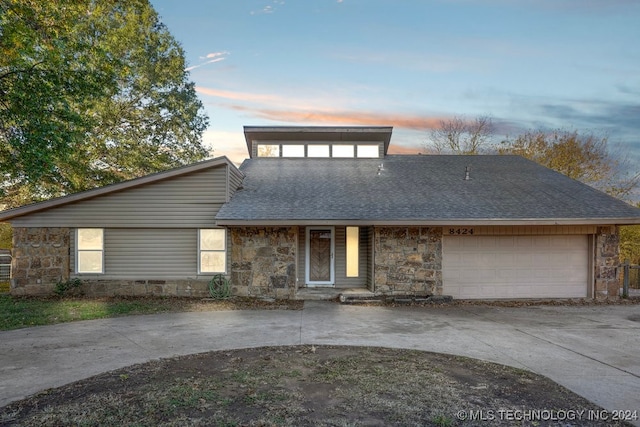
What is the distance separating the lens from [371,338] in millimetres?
7008

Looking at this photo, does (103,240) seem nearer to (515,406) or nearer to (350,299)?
(350,299)

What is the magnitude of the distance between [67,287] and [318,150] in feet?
32.7

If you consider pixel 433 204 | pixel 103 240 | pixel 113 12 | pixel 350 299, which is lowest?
pixel 350 299

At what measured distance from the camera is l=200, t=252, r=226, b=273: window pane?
11.4 m

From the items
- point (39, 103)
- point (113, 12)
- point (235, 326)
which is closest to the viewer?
point (235, 326)

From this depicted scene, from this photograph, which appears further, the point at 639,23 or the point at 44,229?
the point at 639,23

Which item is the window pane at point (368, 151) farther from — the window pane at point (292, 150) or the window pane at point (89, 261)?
the window pane at point (89, 261)

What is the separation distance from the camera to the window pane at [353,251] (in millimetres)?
12852

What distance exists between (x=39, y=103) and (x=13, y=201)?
9.92 metres

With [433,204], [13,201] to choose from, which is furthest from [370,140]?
[13,201]

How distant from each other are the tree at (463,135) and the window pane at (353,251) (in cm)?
1682

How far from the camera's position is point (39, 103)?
10.1 m

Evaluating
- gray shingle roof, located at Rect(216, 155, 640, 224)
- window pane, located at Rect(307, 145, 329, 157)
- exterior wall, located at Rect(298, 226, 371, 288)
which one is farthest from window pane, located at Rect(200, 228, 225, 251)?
window pane, located at Rect(307, 145, 329, 157)

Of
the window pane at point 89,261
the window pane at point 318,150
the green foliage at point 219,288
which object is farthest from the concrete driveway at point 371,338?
the window pane at point 318,150
